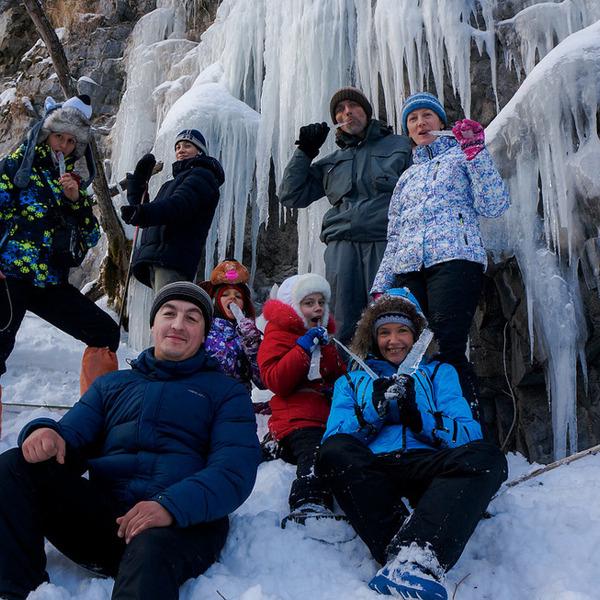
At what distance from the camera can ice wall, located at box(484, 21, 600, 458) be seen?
4477 millimetres

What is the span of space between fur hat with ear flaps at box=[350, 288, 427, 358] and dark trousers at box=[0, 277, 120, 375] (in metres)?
1.33

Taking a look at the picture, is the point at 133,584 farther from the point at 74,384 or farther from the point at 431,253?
the point at 74,384

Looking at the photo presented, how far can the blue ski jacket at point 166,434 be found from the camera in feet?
6.66

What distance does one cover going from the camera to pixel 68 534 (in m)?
1.92

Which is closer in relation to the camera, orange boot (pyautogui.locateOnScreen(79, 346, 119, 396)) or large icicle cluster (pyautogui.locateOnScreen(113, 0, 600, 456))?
orange boot (pyautogui.locateOnScreen(79, 346, 119, 396))

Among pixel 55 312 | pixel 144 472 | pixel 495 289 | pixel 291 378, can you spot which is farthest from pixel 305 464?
pixel 495 289

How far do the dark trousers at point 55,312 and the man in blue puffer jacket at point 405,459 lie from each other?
4.44 feet

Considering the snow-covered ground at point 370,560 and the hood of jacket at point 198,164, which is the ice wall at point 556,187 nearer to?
the snow-covered ground at point 370,560

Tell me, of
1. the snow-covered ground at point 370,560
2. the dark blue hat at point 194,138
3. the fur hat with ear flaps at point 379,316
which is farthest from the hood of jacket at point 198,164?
the snow-covered ground at point 370,560

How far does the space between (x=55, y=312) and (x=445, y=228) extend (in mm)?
2023

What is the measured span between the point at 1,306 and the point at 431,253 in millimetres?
2119

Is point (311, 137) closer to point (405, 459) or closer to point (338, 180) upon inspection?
point (338, 180)

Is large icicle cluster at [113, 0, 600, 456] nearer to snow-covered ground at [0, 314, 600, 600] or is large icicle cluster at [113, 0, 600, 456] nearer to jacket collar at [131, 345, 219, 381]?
snow-covered ground at [0, 314, 600, 600]

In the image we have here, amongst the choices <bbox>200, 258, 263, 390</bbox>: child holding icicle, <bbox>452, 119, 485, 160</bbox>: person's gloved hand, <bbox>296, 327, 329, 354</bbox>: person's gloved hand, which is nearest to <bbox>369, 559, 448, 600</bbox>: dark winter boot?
<bbox>296, 327, 329, 354</bbox>: person's gloved hand
